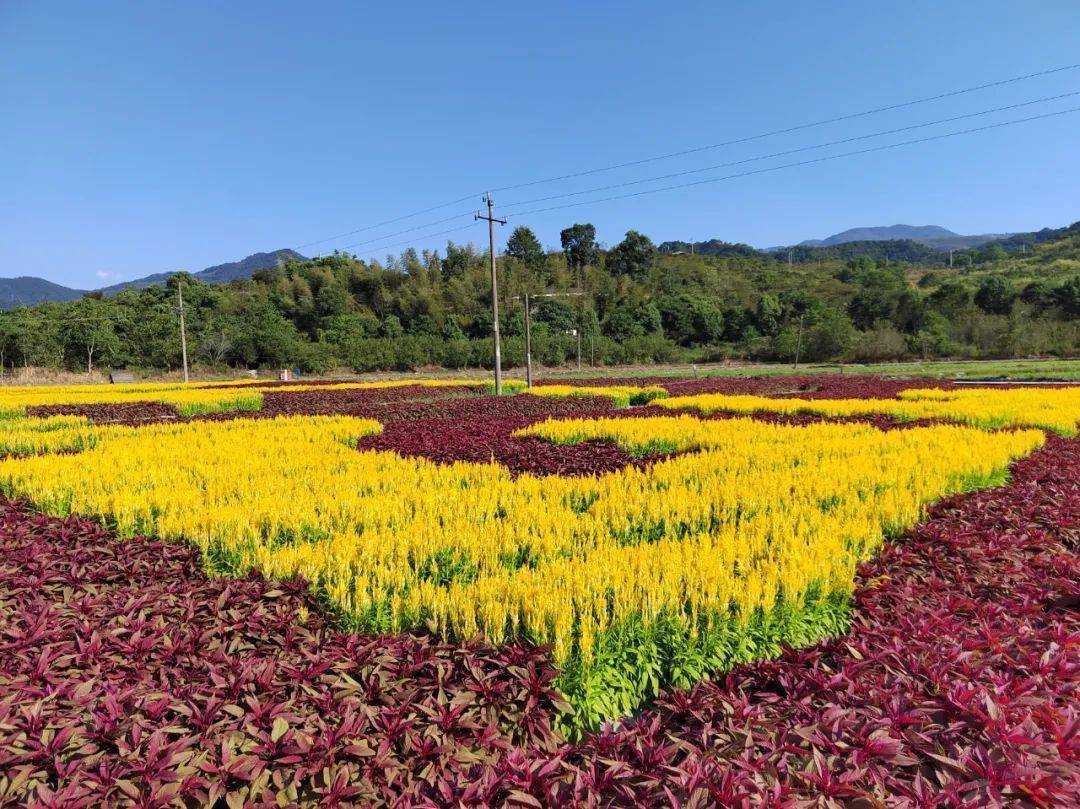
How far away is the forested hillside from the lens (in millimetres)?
51500

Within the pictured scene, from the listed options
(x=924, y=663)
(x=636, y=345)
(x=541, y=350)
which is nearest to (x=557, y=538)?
(x=924, y=663)

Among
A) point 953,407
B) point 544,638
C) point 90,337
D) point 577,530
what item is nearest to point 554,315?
point 90,337

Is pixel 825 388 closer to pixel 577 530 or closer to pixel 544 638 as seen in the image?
pixel 577 530

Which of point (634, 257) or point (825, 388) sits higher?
point (634, 257)

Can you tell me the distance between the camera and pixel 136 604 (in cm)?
353

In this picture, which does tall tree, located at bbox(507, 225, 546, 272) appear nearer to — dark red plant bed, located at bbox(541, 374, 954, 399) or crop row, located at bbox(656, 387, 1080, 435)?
dark red plant bed, located at bbox(541, 374, 954, 399)

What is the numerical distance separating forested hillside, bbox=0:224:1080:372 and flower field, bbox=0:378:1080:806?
4863 cm

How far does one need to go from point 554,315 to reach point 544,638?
214 ft

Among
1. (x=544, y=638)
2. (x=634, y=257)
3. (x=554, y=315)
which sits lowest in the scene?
(x=544, y=638)

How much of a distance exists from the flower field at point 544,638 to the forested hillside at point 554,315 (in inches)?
1915

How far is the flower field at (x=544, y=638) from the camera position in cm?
213

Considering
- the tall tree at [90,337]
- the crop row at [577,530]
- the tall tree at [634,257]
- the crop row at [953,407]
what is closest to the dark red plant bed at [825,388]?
the crop row at [953,407]

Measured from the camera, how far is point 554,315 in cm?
6738

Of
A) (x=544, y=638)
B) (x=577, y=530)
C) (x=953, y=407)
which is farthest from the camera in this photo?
(x=953, y=407)
